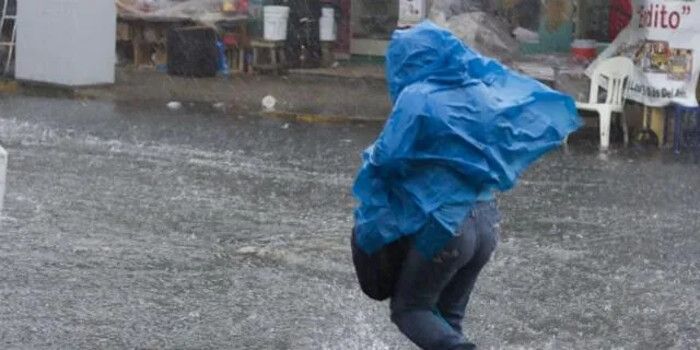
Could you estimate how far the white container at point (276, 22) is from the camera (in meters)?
20.1

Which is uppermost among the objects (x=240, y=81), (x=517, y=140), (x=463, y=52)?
(x=463, y=52)

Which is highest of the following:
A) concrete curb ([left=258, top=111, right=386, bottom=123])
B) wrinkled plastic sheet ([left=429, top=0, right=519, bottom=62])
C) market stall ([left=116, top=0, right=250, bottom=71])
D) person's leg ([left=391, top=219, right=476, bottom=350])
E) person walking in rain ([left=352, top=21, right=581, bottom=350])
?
person walking in rain ([left=352, top=21, right=581, bottom=350])

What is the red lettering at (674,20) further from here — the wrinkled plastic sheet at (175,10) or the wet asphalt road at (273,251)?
the wrinkled plastic sheet at (175,10)

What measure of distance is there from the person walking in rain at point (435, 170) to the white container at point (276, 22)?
1459 centimetres

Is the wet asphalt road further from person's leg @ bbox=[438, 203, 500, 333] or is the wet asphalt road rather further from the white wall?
the white wall

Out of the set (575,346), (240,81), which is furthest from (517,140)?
(240,81)

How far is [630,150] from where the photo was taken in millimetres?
14656

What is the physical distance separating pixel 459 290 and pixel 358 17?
1545 centimetres

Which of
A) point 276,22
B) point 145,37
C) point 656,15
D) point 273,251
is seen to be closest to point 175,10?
point 145,37

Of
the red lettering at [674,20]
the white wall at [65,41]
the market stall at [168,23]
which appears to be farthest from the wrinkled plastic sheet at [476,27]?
the white wall at [65,41]

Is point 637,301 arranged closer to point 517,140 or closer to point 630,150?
point 517,140

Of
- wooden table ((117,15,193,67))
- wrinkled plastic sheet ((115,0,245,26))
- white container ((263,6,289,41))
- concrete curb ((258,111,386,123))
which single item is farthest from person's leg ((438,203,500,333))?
wooden table ((117,15,193,67))

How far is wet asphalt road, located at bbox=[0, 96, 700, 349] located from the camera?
716cm

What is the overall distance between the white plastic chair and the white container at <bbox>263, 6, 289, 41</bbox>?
20.4 ft
